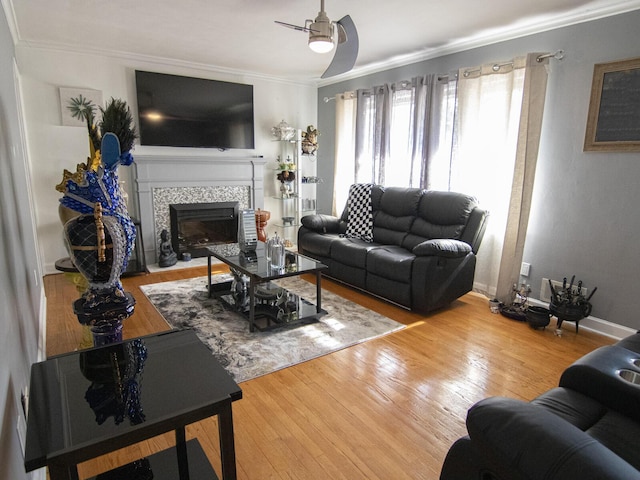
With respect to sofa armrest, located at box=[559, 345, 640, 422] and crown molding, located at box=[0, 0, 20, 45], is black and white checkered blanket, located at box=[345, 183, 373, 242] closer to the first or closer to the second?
sofa armrest, located at box=[559, 345, 640, 422]

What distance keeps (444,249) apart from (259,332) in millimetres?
1631

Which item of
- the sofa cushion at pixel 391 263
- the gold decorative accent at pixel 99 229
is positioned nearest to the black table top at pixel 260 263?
the sofa cushion at pixel 391 263

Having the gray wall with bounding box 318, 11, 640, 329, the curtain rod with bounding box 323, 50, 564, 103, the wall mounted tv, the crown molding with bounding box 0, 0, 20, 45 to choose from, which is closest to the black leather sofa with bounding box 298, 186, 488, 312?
the gray wall with bounding box 318, 11, 640, 329

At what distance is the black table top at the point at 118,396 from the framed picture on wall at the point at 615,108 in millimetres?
3221

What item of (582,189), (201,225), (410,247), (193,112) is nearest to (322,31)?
(410,247)

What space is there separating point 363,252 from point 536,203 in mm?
1601

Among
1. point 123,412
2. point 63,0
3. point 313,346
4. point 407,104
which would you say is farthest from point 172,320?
point 407,104

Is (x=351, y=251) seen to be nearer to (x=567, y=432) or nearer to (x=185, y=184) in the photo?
(x=185, y=184)

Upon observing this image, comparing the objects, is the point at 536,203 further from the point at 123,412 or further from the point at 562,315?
the point at 123,412

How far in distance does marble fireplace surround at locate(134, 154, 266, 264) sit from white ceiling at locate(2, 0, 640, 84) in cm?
125

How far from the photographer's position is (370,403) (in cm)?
214

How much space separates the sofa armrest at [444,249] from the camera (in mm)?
3178

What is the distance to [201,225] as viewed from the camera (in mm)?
5254

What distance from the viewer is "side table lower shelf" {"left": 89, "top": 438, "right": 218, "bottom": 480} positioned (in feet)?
4.61
